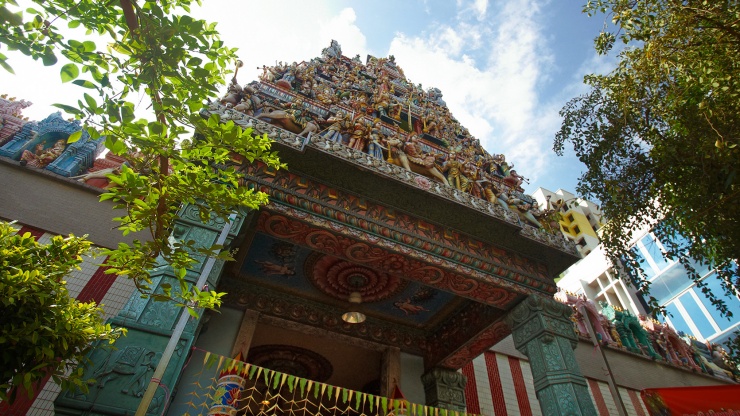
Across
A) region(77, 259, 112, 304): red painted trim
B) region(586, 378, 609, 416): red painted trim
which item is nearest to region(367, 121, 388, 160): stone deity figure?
region(77, 259, 112, 304): red painted trim

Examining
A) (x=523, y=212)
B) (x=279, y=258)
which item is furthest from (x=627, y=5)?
(x=279, y=258)

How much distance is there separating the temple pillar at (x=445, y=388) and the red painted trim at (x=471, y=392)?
569 mm

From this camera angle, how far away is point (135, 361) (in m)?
3.71

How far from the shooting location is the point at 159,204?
3.27 meters

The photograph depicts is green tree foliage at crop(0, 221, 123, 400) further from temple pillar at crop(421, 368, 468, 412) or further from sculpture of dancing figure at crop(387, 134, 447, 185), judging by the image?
temple pillar at crop(421, 368, 468, 412)

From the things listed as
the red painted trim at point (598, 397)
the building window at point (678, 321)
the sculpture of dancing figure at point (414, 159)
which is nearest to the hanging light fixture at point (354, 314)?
the sculpture of dancing figure at point (414, 159)

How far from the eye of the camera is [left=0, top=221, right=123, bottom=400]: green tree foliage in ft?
9.38

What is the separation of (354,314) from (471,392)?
3.38 metres

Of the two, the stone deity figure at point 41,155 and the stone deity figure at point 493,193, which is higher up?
the stone deity figure at point 493,193

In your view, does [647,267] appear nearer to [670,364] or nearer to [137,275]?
[670,364]

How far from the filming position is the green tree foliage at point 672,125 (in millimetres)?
5750

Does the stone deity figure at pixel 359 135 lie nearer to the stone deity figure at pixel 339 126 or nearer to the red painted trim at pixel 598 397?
the stone deity figure at pixel 339 126

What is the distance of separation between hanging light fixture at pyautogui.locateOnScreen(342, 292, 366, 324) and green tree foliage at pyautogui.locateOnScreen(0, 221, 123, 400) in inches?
166

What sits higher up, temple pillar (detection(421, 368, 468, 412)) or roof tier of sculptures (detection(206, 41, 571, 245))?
roof tier of sculptures (detection(206, 41, 571, 245))
